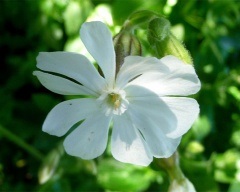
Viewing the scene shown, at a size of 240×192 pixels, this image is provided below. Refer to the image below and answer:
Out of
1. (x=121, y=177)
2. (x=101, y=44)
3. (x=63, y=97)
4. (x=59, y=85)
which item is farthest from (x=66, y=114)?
(x=63, y=97)

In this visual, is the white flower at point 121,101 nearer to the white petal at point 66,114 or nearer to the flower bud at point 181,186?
the white petal at point 66,114

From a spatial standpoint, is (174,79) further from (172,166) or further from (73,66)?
(172,166)

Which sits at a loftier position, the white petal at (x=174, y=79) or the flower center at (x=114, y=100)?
the white petal at (x=174, y=79)

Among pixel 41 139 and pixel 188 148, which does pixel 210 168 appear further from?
pixel 41 139

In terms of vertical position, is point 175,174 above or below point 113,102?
below

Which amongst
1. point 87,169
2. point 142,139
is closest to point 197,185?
point 87,169

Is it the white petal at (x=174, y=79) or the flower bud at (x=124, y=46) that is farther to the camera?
the flower bud at (x=124, y=46)

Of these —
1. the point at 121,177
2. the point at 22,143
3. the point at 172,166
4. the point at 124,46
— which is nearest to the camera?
the point at 124,46

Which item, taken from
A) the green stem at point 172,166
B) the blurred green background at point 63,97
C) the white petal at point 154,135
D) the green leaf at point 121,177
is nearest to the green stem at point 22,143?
the blurred green background at point 63,97
